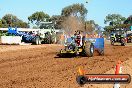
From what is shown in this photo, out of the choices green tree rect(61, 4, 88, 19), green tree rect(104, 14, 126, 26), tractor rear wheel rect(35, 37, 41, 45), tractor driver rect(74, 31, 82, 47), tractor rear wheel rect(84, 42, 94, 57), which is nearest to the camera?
tractor driver rect(74, 31, 82, 47)

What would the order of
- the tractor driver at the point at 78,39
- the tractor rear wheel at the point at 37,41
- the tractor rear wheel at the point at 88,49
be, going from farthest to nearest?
the tractor rear wheel at the point at 37,41
the tractor rear wheel at the point at 88,49
the tractor driver at the point at 78,39

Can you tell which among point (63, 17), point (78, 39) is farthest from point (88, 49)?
point (63, 17)

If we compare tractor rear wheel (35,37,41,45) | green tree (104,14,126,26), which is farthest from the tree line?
tractor rear wheel (35,37,41,45)

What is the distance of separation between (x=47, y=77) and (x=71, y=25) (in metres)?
66.0

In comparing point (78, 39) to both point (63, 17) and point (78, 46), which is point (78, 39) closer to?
point (78, 46)

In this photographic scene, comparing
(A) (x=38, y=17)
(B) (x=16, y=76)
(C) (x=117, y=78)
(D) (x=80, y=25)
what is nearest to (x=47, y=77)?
(B) (x=16, y=76)

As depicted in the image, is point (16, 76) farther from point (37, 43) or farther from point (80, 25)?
point (80, 25)

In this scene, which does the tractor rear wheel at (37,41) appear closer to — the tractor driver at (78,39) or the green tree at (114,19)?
the tractor driver at (78,39)

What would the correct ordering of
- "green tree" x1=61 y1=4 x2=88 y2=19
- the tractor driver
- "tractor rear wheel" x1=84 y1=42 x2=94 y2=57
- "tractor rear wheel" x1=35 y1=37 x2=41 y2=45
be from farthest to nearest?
"green tree" x1=61 y1=4 x2=88 y2=19, "tractor rear wheel" x1=35 y1=37 x2=41 y2=45, "tractor rear wheel" x1=84 y1=42 x2=94 y2=57, the tractor driver

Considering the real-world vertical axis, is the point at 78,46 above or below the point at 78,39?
below

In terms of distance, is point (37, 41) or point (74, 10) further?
point (74, 10)

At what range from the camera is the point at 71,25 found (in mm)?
77438

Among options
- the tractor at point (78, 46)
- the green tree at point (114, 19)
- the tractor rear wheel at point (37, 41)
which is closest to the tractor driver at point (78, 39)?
the tractor at point (78, 46)

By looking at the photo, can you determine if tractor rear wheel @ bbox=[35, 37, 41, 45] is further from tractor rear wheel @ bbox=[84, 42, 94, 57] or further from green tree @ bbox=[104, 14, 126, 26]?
green tree @ bbox=[104, 14, 126, 26]
